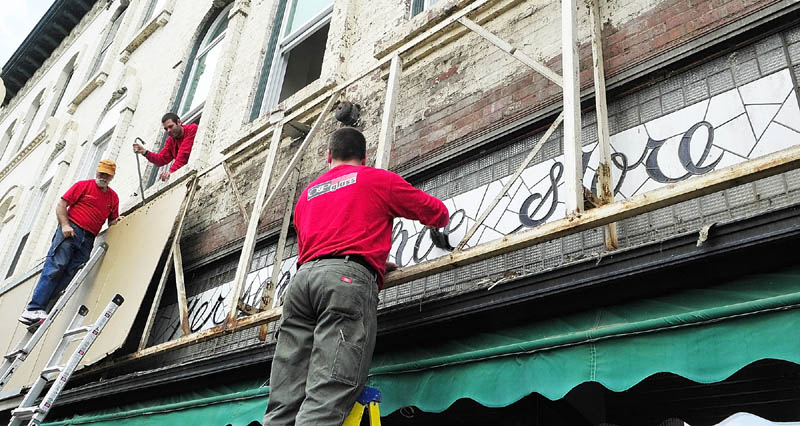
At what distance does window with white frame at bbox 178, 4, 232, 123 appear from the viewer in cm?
914

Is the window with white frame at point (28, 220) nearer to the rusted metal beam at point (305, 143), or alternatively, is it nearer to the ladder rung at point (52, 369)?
the ladder rung at point (52, 369)

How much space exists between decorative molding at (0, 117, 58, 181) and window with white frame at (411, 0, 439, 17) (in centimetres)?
1095

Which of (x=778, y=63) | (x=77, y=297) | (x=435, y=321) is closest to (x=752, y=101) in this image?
Answer: (x=778, y=63)

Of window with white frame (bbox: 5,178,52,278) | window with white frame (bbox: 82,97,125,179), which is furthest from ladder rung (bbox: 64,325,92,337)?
window with white frame (bbox: 5,178,52,278)

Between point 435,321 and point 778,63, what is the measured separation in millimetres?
2067

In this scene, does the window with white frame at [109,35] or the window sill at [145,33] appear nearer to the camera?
the window sill at [145,33]

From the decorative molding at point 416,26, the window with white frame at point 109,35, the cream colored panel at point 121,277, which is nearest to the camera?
the decorative molding at point 416,26

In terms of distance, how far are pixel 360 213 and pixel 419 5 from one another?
3418 mm

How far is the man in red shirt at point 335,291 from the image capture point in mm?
2938

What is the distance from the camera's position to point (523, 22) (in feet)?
15.7

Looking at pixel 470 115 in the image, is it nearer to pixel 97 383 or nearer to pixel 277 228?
pixel 277 228

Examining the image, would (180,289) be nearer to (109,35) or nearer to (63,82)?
(109,35)

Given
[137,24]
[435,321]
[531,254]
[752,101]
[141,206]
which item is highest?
[137,24]

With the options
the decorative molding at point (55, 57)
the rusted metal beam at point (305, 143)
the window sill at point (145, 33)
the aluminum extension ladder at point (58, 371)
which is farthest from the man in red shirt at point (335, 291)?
the decorative molding at point (55, 57)
